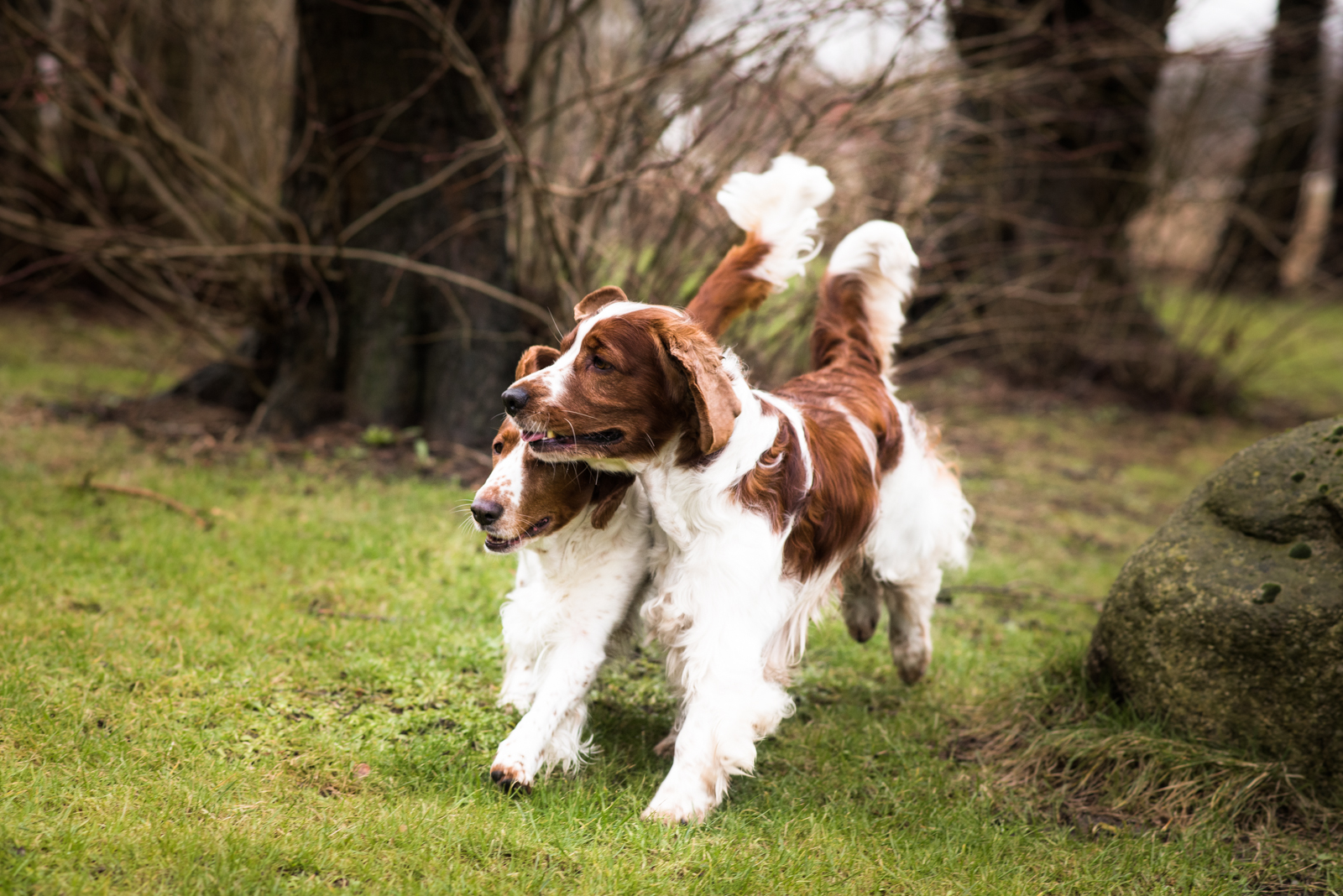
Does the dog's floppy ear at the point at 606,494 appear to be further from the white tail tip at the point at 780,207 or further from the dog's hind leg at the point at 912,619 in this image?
the dog's hind leg at the point at 912,619

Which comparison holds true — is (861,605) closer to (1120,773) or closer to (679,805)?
(1120,773)

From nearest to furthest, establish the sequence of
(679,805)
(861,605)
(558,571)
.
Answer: (679,805) → (558,571) → (861,605)

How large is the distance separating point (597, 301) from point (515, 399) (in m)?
0.57

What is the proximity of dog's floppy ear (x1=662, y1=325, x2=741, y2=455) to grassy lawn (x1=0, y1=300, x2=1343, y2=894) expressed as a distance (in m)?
→ 1.13

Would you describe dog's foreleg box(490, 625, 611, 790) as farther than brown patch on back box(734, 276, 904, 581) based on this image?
No

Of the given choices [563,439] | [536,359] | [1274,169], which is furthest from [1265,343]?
[563,439]

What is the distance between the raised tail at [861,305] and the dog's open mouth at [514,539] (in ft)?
5.14

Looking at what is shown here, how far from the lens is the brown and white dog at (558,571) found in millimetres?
3340

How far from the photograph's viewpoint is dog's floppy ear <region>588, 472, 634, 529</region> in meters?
3.50

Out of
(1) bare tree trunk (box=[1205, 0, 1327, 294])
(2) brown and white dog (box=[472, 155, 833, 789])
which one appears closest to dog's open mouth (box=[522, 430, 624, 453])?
(2) brown and white dog (box=[472, 155, 833, 789])

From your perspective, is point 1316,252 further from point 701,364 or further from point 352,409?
point 701,364

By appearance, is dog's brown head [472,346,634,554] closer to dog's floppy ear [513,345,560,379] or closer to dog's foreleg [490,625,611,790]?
dog's floppy ear [513,345,560,379]

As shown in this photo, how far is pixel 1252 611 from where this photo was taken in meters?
3.49

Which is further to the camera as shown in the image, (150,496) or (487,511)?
(150,496)
